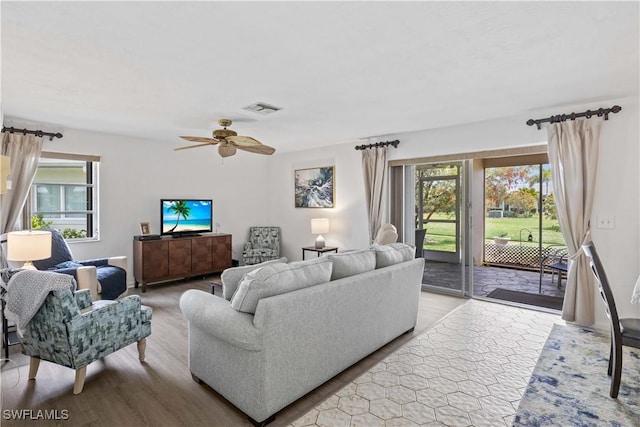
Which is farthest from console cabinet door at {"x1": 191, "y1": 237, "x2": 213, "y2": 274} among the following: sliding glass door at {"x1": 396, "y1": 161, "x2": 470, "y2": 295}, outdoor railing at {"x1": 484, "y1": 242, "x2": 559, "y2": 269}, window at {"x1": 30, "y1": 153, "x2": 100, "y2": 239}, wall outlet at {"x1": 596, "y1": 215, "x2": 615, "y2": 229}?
outdoor railing at {"x1": 484, "y1": 242, "x2": 559, "y2": 269}

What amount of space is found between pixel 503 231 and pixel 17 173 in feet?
26.6

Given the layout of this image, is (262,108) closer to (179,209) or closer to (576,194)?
(179,209)

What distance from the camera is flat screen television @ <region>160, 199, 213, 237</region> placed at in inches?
212

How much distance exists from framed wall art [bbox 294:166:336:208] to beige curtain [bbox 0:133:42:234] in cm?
398

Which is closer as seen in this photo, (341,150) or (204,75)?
(204,75)

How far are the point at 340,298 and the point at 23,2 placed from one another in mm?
2508

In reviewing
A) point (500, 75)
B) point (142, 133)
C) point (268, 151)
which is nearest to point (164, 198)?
point (142, 133)

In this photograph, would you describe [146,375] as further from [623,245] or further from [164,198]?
[623,245]

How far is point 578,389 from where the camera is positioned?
2.34m

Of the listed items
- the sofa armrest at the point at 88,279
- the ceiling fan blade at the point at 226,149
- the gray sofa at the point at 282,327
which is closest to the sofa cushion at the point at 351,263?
the gray sofa at the point at 282,327

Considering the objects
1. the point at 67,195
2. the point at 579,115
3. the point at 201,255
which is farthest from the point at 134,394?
the point at 579,115

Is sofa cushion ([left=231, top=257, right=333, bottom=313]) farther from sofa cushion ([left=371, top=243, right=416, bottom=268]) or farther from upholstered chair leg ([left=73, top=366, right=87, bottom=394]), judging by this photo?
upholstered chair leg ([left=73, top=366, right=87, bottom=394])

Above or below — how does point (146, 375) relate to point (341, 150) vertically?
below

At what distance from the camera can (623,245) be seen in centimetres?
346
